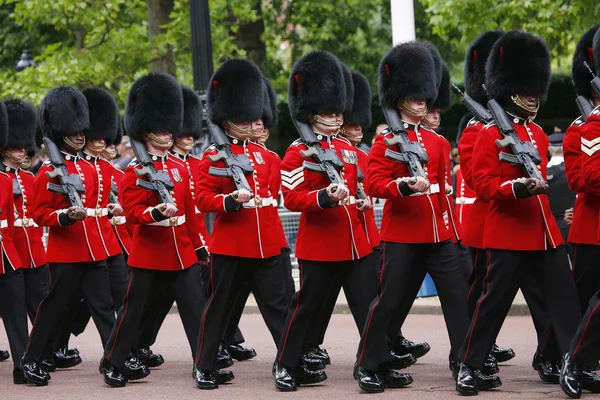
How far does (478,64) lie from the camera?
9.70 meters

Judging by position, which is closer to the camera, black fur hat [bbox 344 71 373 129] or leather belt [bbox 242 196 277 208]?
leather belt [bbox 242 196 277 208]

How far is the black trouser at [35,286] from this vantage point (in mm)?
10406

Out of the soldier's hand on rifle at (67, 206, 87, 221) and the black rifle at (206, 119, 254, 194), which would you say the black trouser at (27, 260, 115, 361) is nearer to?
the soldier's hand on rifle at (67, 206, 87, 221)

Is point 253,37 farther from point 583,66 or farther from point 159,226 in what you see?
point 583,66

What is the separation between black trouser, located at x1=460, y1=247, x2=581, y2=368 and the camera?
771 cm

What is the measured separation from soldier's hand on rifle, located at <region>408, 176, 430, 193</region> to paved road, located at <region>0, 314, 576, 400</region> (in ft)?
3.75

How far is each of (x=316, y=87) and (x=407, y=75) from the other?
23.1 inches

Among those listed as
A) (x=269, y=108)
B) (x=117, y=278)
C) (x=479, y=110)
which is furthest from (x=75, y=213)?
(x=479, y=110)

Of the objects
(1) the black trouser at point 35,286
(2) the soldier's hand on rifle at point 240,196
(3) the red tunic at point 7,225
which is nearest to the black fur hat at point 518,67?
(2) the soldier's hand on rifle at point 240,196

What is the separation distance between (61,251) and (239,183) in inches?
62.5

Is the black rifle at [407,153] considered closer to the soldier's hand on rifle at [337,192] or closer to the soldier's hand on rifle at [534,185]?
the soldier's hand on rifle at [337,192]

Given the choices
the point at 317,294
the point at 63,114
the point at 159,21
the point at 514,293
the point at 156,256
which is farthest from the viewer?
the point at 159,21

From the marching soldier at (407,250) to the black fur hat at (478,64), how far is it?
4.22 feet

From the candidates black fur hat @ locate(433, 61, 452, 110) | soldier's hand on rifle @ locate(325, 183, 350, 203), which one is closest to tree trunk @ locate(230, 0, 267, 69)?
black fur hat @ locate(433, 61, 452, 110)
